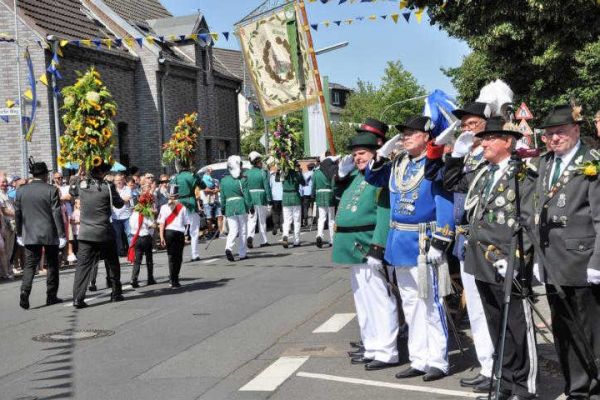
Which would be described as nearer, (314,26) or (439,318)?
(439,318)

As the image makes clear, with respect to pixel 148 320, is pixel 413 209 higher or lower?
higher

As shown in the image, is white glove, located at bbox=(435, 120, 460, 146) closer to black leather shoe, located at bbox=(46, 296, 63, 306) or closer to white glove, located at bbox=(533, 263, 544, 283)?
white glove, located at bbox=(533, 263, 544, 283)

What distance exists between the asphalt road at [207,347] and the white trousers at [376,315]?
173 millimetres

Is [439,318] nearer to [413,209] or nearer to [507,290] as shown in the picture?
[413,209]

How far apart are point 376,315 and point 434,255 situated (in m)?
1.02

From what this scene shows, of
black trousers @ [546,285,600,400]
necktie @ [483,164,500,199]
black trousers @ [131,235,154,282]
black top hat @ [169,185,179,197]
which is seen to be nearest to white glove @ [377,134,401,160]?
necktie @ [483,164,500,199]

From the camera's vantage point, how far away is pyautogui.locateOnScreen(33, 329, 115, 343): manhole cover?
9344 millimetres

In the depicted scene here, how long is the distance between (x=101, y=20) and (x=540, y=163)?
31.2m

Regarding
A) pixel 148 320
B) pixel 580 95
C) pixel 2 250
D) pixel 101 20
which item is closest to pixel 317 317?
pixel 148 320

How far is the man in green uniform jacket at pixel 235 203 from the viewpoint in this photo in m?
17.2

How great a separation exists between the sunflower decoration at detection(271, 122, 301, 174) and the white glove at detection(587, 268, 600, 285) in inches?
633

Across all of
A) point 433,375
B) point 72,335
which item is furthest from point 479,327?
point 72,335

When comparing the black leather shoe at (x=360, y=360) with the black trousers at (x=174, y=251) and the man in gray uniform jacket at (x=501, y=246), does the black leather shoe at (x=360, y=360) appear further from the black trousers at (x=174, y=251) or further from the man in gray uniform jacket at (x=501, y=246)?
the black trousers at (x=174, y=251)

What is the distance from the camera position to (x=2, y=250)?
51.2ft
